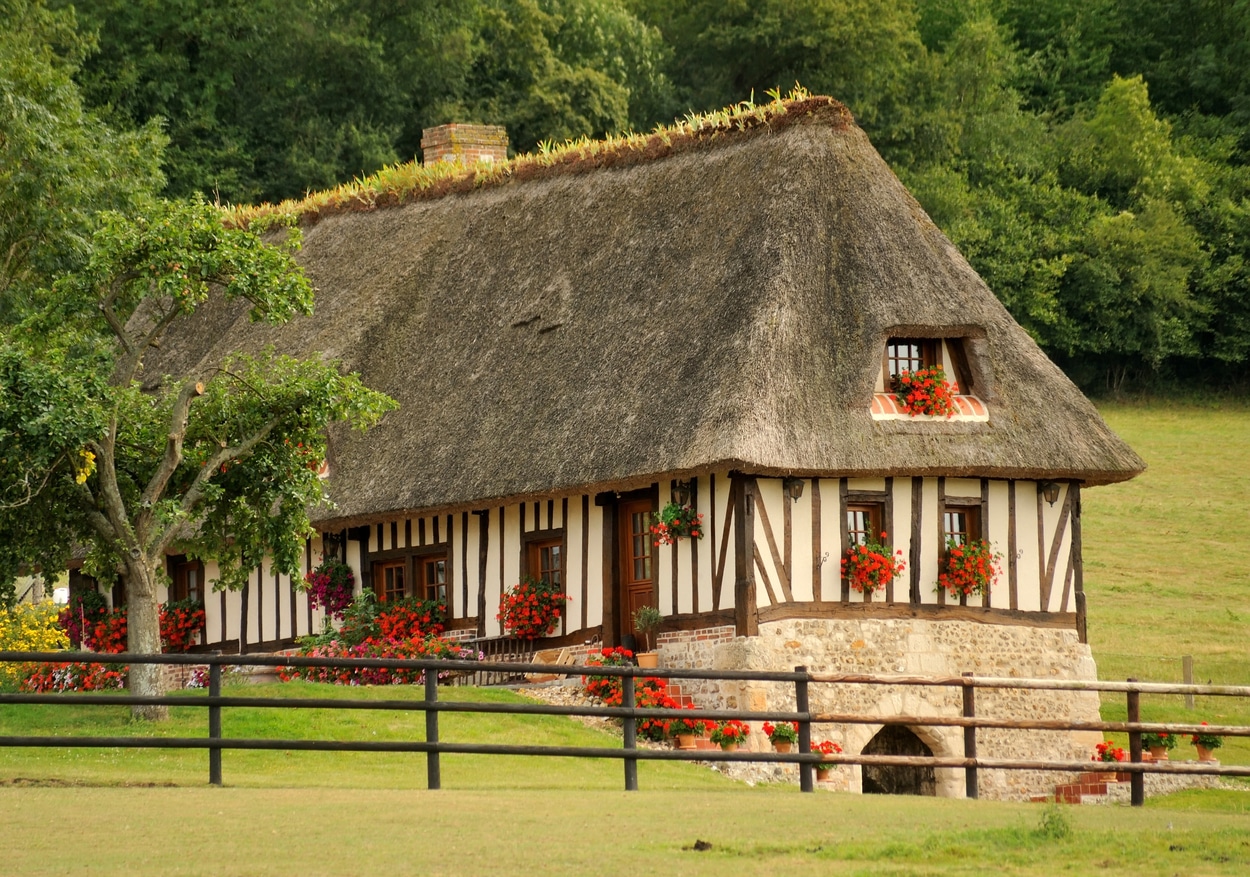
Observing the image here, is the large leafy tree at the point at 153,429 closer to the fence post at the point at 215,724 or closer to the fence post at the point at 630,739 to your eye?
the fence post at the point at 215,724

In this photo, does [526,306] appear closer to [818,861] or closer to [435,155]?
[435,155]

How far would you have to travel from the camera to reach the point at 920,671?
22.7 m

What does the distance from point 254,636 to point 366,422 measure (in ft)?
27.1

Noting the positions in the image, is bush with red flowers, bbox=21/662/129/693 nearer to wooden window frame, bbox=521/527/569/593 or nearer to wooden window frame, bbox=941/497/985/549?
wooden window frame, bbox=521/527/569/593

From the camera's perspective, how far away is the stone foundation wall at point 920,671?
71.9ft

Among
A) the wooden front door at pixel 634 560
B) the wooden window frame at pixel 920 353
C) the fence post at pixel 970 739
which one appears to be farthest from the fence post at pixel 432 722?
the wooden window frame at pixel 920 353

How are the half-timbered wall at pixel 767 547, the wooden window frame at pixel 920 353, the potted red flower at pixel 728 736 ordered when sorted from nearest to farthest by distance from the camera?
1. the potted red flower at pixel 728 736
2. the half-timbered wall at pixel 767 547
3. the wooden window frame at pixel 920 353

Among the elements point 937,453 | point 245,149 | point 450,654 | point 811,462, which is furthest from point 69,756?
point 245,149

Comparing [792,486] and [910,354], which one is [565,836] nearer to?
[792,486]

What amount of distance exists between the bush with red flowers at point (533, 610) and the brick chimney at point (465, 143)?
11.8m

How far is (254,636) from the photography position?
28.7 metres

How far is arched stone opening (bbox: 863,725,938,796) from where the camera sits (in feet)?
76.7

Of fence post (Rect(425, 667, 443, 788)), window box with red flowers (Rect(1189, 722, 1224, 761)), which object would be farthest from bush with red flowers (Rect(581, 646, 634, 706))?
window box with red flowers (Rect(1189, 722, 1224, 761))

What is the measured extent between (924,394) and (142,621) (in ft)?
30.5
